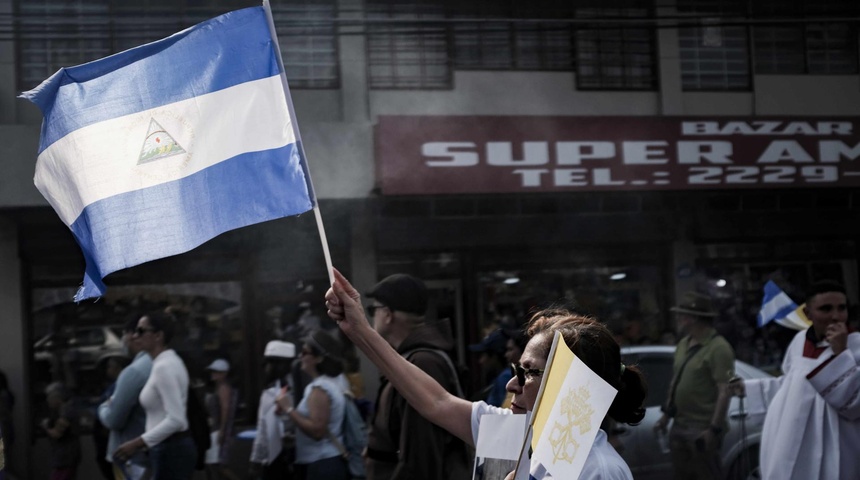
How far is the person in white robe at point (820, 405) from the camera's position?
16.3 feet

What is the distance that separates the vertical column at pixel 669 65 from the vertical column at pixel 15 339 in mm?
6911

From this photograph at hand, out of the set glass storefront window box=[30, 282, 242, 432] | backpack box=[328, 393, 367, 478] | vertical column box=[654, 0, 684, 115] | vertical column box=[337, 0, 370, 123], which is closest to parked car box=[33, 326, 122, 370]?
glass storefront window box=[30, 282, 242, 432]

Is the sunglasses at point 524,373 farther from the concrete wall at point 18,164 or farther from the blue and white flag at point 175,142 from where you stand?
the concrete wall at point 18,164

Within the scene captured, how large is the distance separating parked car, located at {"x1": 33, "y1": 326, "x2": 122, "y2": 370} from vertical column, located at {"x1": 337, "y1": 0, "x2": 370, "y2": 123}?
315 cm

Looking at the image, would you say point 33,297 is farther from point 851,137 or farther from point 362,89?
point 851,137

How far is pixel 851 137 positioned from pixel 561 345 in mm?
10612

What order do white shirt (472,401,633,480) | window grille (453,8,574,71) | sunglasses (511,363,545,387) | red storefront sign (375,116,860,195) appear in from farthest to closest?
window grille (453,8,574,71), red storefront sign (375,116,860,195), sunglasses (511,363,545,387), white shirt (472,401,633,480)

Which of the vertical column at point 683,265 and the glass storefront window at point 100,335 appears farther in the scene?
the vertical column at point 683,265

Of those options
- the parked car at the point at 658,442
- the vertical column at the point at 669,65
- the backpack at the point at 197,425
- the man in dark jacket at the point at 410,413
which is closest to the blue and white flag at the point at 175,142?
the man in dark jacket at the point at 410,413

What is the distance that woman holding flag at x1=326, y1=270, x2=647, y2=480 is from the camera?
240 cm

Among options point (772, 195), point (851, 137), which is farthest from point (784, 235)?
point (851, 137)

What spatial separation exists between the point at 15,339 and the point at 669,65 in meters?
7.42

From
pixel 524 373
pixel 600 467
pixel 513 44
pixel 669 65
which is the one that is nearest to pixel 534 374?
pixel 524 373

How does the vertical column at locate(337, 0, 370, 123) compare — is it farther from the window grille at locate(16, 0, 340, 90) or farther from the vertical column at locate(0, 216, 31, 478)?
the vertical column at locate(0, 216, 31, 478)
